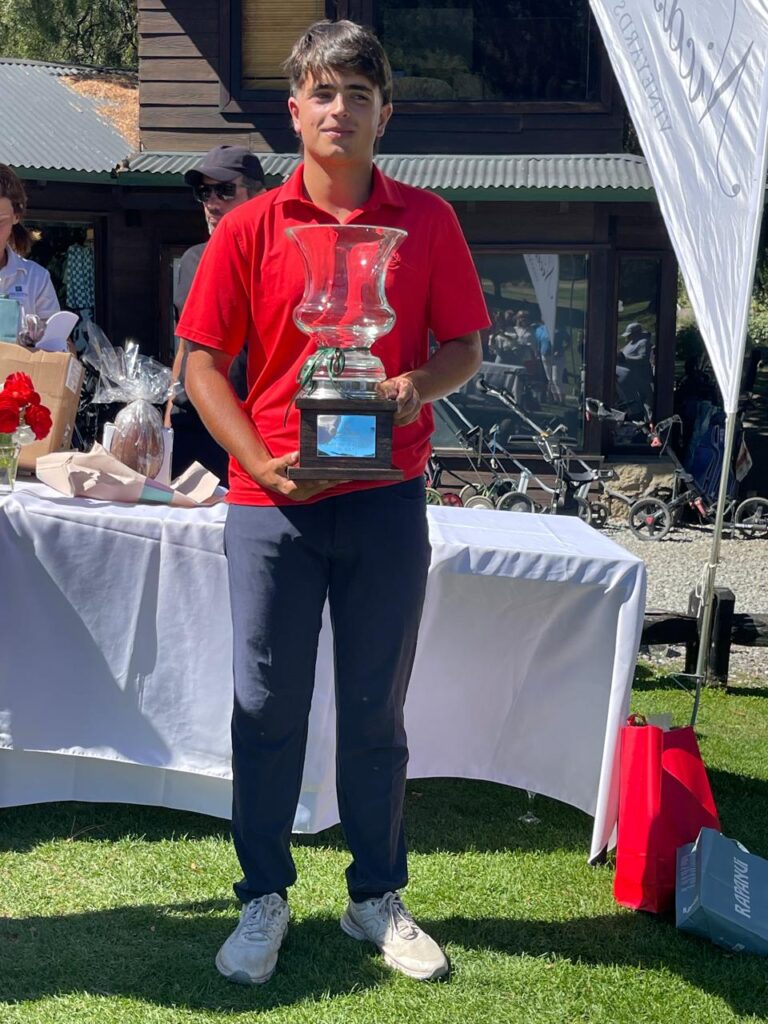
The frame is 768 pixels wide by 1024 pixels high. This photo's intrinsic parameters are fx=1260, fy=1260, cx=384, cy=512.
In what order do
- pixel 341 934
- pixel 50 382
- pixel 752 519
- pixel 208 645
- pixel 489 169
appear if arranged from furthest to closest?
1. pixel 752 519
2. pixel 489 169
3. pixel 50 382
4. pixel 208 645
5. pixel 341 934

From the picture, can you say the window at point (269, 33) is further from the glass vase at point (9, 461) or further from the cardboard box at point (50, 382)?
the glass vase at point (9, 461)

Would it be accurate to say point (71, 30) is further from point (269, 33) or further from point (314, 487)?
point (314, 487)

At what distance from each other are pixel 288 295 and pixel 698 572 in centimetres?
706

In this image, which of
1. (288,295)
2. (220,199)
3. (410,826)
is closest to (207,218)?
(220,199)

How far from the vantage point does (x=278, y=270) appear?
105 inches

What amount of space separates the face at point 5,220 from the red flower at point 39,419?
0.70 meters

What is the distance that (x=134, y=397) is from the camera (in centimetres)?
388

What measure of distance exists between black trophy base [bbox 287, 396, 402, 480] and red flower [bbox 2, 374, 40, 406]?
1390 mm

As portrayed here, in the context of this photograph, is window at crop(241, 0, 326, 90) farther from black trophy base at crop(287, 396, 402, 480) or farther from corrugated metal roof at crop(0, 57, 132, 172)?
black trophy base at crop(287, 396, 402, 480)

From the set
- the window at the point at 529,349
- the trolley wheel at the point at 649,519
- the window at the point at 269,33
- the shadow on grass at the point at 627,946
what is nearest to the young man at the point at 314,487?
the shadow on grass at the point at 627,946

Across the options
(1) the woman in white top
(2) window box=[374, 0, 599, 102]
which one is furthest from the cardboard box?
(2) window box=[374, 0, 599, 102]

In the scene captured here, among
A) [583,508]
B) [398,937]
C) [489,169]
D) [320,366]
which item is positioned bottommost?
[583,508]

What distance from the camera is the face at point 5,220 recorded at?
402 cm

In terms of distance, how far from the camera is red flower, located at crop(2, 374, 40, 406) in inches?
142
